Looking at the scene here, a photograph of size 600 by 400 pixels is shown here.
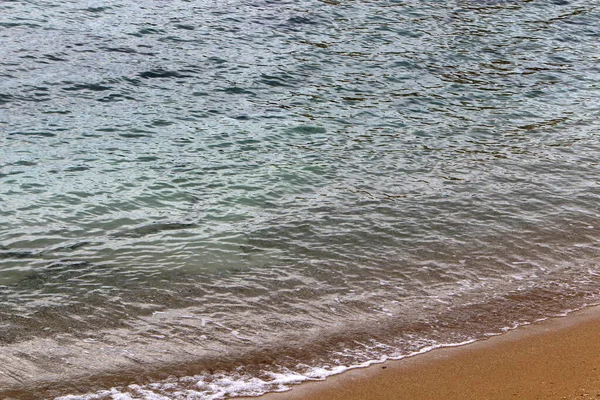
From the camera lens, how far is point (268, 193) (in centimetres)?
882

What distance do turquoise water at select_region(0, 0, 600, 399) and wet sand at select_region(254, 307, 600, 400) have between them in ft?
0.59

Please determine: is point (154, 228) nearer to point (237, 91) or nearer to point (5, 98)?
point (5, 98)

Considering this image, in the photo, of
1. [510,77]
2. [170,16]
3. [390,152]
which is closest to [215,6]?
[170,16]

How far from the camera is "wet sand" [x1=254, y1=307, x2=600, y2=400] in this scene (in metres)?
5.38

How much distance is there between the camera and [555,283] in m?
7.21

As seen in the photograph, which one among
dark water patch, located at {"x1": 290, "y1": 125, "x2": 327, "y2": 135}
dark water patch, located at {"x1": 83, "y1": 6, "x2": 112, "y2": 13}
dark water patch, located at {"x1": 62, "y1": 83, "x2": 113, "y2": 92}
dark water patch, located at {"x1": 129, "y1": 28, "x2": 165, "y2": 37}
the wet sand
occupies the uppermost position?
dark water patch, located at {"x1": 83, "y1": 6, "x2": 112, "y2": 13}

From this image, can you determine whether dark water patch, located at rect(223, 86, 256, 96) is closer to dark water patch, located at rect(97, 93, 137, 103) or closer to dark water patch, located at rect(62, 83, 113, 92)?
dark water patch, located at rect(97, 93, 137, 103)

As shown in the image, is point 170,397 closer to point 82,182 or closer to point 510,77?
point 82,182

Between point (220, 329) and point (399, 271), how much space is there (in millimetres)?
1890

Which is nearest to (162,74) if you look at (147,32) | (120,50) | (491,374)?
(120,50)

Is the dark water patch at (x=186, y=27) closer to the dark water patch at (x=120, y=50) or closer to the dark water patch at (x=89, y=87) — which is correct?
the dark water patch at (x=120, y=50)

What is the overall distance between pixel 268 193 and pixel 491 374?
3.79 meters

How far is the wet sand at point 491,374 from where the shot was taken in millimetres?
5383

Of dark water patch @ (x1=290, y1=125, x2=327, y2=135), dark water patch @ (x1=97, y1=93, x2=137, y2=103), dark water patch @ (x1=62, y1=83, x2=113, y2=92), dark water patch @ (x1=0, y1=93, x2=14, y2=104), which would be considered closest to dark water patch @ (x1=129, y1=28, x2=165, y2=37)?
dark water patch @ (x1=62, y1=83, x2=113, y2=92)
